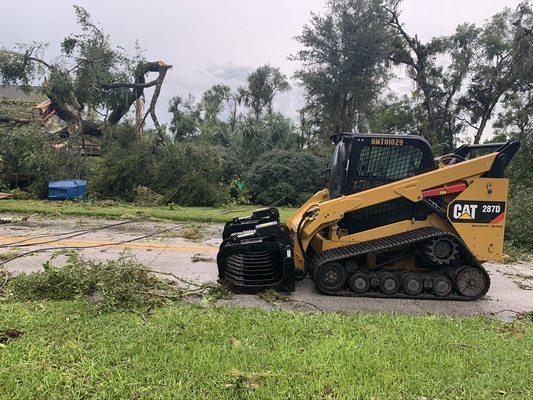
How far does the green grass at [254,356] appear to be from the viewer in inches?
119

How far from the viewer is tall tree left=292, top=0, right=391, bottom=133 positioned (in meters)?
25.0

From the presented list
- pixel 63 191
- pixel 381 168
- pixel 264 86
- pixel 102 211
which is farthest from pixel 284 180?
pixel 264 86

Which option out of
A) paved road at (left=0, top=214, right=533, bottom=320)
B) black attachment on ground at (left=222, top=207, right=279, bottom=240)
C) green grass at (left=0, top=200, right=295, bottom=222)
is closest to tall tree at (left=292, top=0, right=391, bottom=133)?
green grass at (left=0, top=200, right=295, bottom=222)

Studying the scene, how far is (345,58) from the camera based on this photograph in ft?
82.7

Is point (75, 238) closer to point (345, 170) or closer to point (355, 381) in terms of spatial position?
point (345, 170)

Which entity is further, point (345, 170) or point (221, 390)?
point (345, 170)

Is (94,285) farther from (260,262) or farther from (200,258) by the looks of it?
(200,258)

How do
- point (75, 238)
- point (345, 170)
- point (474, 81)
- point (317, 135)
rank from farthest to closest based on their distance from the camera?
point (317, 135) < point (474, 81) < point (75, 238) < point (345, 170)

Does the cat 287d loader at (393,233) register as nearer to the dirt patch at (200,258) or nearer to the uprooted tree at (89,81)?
the dirt patch at (200,258)

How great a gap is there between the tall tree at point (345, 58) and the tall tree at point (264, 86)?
2036cm

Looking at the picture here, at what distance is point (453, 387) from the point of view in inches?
123

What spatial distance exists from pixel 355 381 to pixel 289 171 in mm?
18152

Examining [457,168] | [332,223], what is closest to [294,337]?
[332,223]

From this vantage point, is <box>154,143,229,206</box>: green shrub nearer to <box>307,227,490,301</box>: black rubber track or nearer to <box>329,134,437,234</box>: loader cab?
<box>329,134,437,234</box>: loader cab
